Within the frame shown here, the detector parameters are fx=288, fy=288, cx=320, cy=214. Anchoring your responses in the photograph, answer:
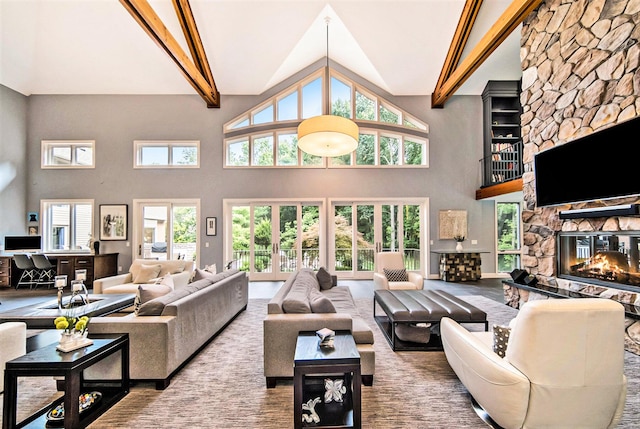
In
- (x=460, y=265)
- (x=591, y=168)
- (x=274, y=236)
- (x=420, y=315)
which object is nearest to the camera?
(x=420, y=315)

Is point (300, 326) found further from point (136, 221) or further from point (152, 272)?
point (136, 221)

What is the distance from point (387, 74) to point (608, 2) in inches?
165

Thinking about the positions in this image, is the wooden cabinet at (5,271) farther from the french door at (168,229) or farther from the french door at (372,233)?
the french door at (372,233)

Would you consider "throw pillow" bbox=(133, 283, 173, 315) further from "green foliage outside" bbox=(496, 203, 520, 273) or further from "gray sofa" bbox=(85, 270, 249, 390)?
"green foliage outside" bbox=(496, 203, 520, 273)

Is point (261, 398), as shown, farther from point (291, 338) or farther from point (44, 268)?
point (44, 268)

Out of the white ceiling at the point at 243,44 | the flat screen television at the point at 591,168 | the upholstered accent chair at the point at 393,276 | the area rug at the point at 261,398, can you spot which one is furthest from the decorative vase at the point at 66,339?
the white ceiling at the point at 243,44

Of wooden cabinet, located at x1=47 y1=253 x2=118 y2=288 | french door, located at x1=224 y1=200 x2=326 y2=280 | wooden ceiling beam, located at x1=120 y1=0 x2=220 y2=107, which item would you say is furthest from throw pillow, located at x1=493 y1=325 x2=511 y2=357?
wooden cabinet, located at x1=47 y1=253 x2=118 y2=288

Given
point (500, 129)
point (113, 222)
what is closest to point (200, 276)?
point (113, 222)

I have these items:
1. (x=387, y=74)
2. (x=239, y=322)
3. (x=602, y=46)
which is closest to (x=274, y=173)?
(x=387, y=74)

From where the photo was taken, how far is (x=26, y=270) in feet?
21.8

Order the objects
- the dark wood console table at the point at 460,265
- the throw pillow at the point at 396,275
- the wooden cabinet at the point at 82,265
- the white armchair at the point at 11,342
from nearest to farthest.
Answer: the white armchair at the point at 11,342, the throw pillow at the point at 396,275, the wooden cabinet at the point at 82,265, the dark wood console table at the point at 460,265

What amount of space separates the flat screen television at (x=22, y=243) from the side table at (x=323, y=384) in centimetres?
830

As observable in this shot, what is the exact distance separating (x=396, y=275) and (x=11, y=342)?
15.6 feet

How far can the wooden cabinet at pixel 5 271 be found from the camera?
6.59 m
